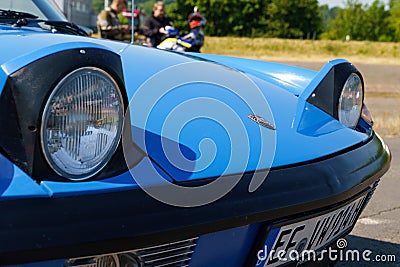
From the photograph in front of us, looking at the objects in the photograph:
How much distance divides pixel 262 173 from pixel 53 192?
2.06 feet

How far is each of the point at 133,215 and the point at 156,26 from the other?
8.30m

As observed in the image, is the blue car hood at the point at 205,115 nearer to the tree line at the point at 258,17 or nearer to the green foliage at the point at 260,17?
the tree line at the point at 258,17

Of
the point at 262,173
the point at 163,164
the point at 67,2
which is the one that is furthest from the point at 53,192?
the point at 67,2

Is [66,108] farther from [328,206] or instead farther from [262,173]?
[328,206]

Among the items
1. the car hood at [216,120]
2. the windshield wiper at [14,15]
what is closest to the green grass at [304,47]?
the windshield wiper at [14,15]

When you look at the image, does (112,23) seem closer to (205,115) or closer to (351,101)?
(351,101)

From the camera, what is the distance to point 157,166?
146 cm

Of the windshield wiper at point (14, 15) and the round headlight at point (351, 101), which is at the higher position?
the windshield wiper at point (14, 15)

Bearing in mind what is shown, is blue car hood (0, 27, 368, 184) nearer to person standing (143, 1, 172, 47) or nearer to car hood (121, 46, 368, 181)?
car hood (121, 46, 368, 181)

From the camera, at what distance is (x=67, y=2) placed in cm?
385

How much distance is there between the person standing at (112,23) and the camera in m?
6.92

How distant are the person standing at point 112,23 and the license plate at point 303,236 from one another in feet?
17.9

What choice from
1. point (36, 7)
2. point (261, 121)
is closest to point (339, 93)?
point (261, 121)

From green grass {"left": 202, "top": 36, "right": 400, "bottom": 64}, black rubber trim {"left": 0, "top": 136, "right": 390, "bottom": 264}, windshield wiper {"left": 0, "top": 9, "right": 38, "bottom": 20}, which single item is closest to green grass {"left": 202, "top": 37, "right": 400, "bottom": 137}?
green grass {"left": 202, "top": 36, "right": 400, "bottom": 64}
